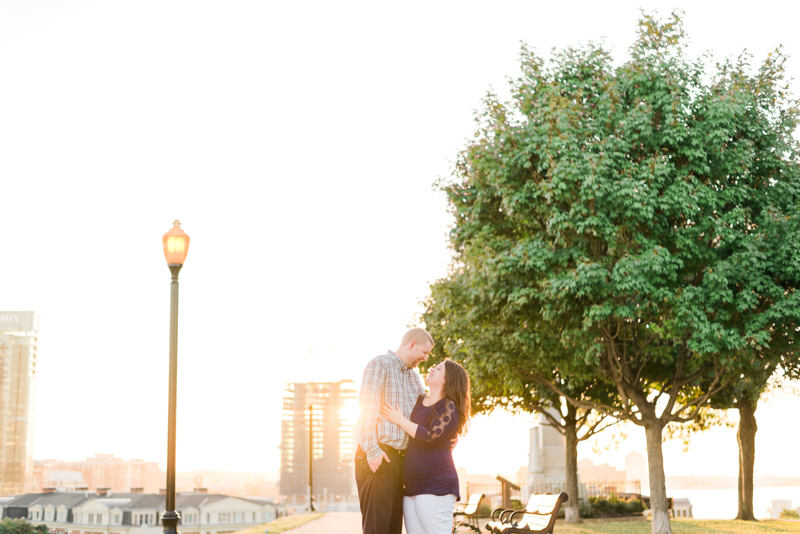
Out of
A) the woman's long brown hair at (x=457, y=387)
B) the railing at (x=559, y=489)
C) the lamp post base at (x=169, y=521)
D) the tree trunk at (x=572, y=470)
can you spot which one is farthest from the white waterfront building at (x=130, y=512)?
the woman's long brown hair at (x=457, y=387)

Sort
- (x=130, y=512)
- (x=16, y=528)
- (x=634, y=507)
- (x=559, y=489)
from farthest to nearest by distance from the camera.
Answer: (x=130, y=512) < (x=16, y=528) < (x=559, y=489) < (x=634, y=507)

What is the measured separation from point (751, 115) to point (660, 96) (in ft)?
7.40

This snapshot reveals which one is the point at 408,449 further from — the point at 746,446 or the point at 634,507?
the point at 746,446

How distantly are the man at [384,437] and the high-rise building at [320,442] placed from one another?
16756cm

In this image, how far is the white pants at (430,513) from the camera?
4891 mm

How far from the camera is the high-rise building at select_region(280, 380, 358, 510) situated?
173 m

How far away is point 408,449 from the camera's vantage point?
16.6ft

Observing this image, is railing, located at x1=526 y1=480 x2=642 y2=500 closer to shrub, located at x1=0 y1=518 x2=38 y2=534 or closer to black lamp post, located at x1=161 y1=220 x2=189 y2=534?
black lamp post, located at x1=161 y1=220 x2=189 y2=534

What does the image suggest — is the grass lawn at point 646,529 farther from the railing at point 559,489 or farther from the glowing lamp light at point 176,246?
the glowing lamp light at point 176,246

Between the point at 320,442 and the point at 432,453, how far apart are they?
178 m

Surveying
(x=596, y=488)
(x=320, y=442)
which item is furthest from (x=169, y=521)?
(x=320, y=442)

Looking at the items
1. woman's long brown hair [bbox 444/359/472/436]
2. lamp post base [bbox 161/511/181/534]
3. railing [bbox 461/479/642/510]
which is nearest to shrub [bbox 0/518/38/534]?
railing [bbox 461/479/642/510]

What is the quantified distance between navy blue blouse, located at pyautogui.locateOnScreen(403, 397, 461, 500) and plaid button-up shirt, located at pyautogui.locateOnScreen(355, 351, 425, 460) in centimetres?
15

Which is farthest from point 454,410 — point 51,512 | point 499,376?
point 51,512
